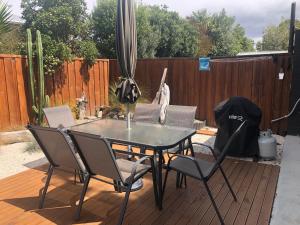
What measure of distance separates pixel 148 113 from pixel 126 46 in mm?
1220

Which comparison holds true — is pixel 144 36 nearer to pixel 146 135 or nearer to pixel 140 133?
pixel 140 133

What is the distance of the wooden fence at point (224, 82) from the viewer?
5.76 m

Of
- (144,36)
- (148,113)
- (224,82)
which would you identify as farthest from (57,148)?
(144,36)

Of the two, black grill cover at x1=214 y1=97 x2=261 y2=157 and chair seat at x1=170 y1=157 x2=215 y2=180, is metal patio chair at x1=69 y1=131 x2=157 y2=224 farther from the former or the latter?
black grill cover at x1=214 y1=97 x2=261 y2=157

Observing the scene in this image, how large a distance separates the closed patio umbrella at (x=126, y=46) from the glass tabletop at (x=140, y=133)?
0.41 meters

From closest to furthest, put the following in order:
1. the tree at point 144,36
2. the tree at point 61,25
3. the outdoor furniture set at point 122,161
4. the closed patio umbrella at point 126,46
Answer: the outdoor furniture set at point 122,161
the closed patio umbrella at point 126,46
the tree at point 61,25
the tree at point 144,36

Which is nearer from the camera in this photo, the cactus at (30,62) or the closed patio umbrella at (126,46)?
the closed patio umbrella at (126,46)

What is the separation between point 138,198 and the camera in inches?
119

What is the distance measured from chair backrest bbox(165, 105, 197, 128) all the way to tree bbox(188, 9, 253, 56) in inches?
758

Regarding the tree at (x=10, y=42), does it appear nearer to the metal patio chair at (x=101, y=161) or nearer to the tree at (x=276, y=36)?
the metal patio chair at (x=101, y=161)

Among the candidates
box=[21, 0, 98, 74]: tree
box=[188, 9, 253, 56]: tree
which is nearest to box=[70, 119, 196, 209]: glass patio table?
box=[21, 0, 98, 74]: tree

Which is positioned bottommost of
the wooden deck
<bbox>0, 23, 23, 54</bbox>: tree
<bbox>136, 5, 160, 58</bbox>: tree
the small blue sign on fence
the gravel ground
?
the wooden deck

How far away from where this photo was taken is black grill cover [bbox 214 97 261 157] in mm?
4226

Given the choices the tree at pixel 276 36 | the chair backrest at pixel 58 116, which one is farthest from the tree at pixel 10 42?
the tree at pixel 276 36
